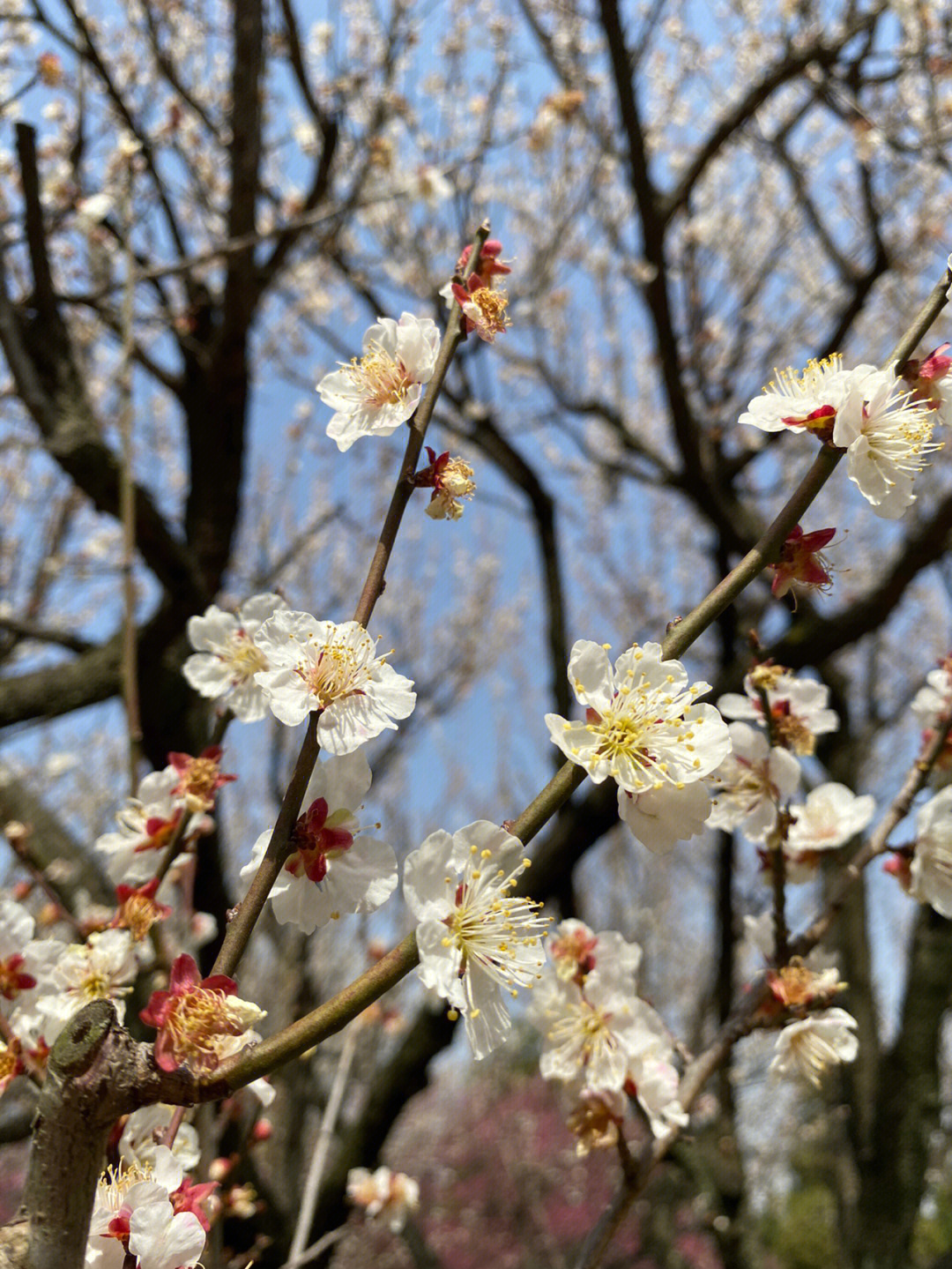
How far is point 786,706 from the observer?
1.16 meters

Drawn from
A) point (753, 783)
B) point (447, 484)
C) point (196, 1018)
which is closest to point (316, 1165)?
point (753, 783)

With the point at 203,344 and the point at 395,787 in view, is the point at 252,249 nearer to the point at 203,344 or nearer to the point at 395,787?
the point at 203,344

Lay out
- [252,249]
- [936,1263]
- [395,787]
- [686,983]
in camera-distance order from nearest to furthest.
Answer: [936,1263] → [252,249] → [395,787] → [686,983]

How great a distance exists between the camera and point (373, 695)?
76 cm

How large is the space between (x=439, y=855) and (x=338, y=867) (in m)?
0.12

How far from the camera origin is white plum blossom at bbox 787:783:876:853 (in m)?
1.29

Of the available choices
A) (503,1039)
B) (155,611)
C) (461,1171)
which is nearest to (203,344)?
(155,611)

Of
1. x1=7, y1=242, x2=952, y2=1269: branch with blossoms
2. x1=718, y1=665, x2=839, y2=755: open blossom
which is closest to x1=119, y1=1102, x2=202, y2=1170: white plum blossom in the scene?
x1=7, y1=242, x2=952, y2=1269: branch with blossoms

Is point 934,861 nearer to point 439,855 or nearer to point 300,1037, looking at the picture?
point 439,855

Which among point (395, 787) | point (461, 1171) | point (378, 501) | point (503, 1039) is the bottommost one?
point (461, 1171)

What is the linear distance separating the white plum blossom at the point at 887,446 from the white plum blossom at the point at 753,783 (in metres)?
0.40

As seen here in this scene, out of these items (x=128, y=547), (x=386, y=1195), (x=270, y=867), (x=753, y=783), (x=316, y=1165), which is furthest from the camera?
(x=386, y=1195)

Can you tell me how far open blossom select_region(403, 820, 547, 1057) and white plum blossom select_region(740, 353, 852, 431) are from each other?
1.39 ft

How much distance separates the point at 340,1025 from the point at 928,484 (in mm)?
5320
